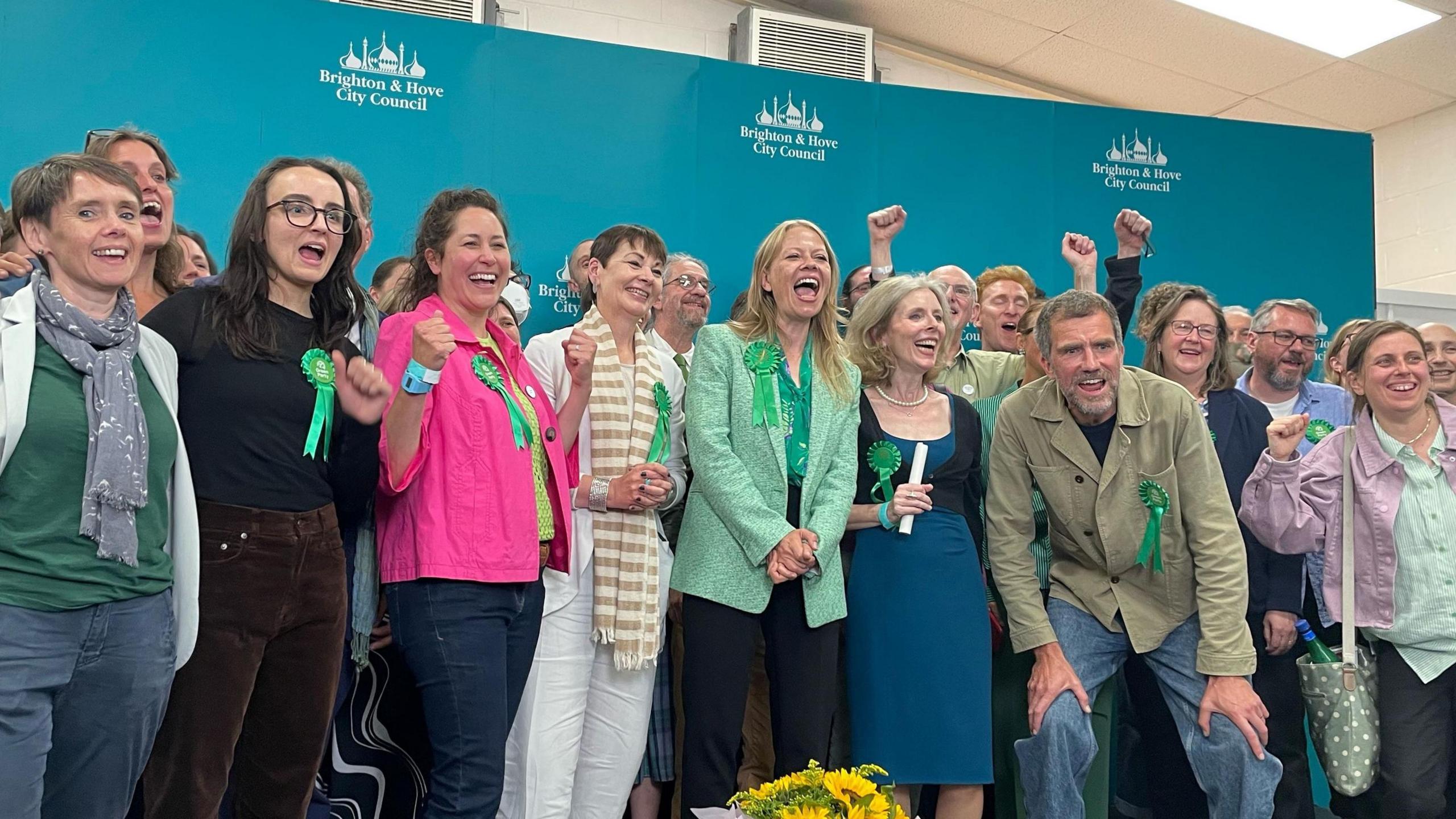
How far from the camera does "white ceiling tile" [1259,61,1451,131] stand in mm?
7492

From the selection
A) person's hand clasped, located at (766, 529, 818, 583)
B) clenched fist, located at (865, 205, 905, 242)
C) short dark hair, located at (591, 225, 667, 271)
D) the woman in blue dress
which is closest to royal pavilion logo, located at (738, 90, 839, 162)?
clenched fist, located at (865, 205, 905, 242)

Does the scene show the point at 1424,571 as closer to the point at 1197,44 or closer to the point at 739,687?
the point at 739,687

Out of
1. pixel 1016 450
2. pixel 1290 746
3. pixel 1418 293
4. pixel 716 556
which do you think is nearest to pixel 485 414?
pixel 716 556

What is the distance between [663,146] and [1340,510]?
3.33 meters

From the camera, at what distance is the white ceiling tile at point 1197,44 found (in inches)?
272

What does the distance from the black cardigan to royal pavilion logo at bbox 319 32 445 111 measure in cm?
288

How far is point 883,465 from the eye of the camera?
309cm

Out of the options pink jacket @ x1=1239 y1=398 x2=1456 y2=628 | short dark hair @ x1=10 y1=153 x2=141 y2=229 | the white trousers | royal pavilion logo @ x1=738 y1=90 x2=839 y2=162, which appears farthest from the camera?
royal pavilion logo @ x1=738 y1=90 x2=839 y2=162

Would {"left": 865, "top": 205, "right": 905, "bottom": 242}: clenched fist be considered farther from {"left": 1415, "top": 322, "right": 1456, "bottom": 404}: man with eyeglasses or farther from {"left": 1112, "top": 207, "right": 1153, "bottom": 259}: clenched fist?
{"left": 1415, "top": 322, "right": 1456, "bottom": 404}: man with eyeglasses

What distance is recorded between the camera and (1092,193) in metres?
6.13

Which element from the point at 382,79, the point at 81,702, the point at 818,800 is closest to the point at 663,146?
the point at 382,79

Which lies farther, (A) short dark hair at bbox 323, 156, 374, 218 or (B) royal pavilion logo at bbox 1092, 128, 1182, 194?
(B) royal pavilion logo at bbox 1092, 128, 1182, 194

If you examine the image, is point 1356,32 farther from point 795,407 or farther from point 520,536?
point 520,536

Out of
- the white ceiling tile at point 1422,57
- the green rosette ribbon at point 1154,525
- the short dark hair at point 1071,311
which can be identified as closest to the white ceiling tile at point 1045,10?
the white ceiling tile at point 1422,57
